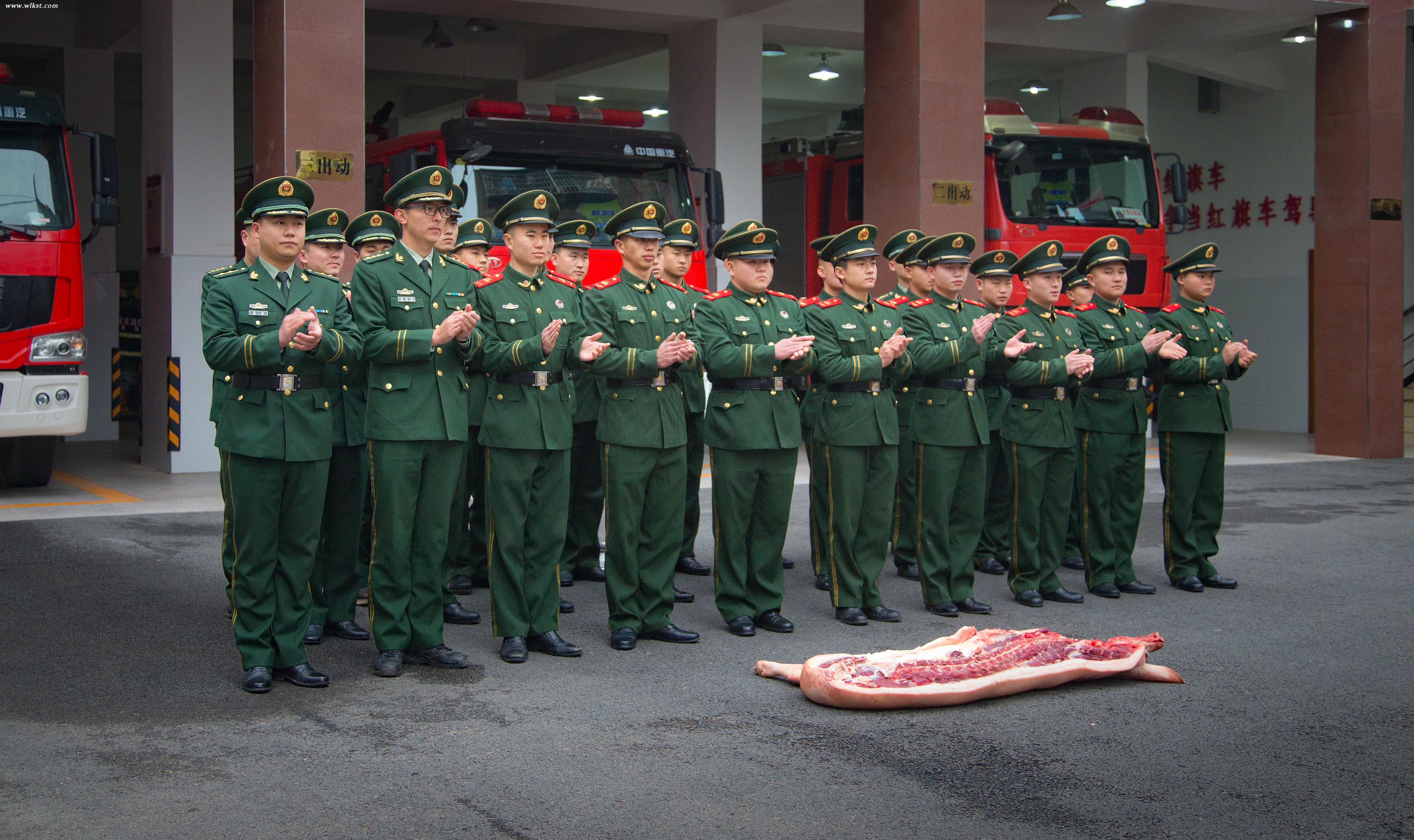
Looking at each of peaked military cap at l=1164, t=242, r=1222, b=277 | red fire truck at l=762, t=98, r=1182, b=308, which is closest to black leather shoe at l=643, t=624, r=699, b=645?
peaked military cap at l=1164, t=242, r=1222, b=277

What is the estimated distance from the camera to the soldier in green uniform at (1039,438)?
21.7 feet

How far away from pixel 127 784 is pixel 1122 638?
12.1 feet

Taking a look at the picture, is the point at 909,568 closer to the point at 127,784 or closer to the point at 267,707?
the point at 267,707

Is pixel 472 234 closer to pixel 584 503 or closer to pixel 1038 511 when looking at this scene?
pixel 584 503

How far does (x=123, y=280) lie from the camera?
18.4 metres

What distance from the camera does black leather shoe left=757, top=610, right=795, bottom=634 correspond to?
594cm

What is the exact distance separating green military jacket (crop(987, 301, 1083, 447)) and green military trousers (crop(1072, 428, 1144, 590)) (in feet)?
1.09

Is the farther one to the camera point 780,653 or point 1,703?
point 780,653

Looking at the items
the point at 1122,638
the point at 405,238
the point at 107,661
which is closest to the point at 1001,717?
the point at 1122,638

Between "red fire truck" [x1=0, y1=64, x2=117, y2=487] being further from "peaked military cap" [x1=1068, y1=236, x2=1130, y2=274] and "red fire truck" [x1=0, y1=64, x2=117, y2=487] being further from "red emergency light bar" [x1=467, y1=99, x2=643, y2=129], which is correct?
"peaked military cap" [x1=1068, y1=236, x2=1130, y2=274]

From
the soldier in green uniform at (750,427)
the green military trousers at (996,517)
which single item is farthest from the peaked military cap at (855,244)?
the green military trousers at (996,517)

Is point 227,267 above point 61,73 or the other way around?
the other way around

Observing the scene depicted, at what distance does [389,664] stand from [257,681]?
1.65 feet

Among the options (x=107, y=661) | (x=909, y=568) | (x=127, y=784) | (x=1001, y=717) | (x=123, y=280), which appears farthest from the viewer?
(x=123, y=280)
